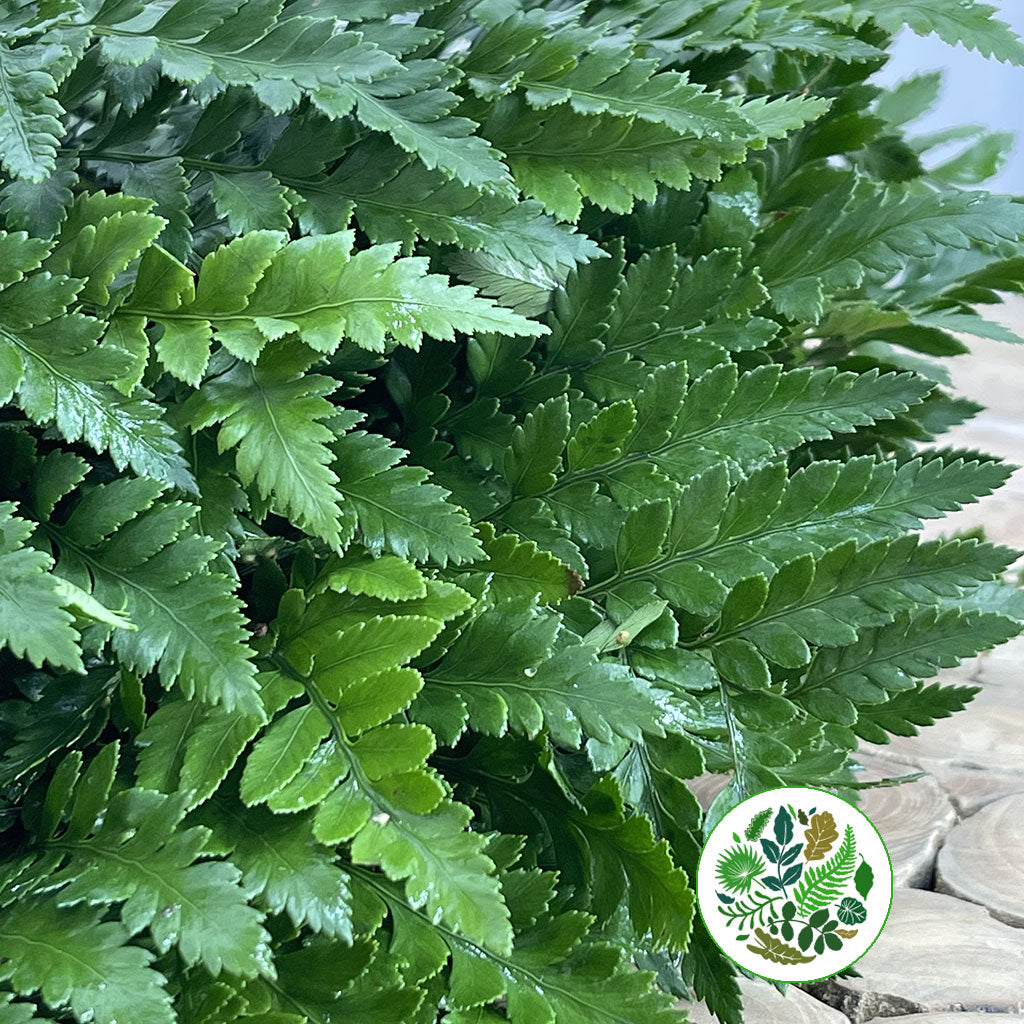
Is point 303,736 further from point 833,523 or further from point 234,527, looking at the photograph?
point 833,523

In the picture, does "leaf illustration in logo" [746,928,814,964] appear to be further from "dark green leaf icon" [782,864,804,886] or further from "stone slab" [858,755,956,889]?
"stone slab" [858,755,956,889]

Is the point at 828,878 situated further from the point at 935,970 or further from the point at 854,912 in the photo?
the point at 935,970

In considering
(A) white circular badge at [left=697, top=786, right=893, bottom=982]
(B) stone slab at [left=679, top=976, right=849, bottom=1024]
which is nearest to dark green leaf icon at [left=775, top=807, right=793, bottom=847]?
(A) white circular badge at [left=697, top=786, right=893, bottom=982]

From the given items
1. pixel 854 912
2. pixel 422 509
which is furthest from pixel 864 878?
pixel 422 509

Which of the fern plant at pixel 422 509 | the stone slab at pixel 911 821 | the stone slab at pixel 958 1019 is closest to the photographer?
the fern plant at pixel 422 509

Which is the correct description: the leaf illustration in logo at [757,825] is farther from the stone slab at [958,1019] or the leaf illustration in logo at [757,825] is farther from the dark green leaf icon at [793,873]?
the stone slab at [958,1019]

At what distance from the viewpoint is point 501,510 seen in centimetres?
48

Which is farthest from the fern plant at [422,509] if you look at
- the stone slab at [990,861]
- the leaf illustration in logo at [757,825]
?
the stone slab at [990,861]

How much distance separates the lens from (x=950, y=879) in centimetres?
58

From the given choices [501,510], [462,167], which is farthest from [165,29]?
[501,510]

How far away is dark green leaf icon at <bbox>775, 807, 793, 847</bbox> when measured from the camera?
1.40 feet

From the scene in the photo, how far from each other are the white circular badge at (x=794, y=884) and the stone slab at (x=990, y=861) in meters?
0.16

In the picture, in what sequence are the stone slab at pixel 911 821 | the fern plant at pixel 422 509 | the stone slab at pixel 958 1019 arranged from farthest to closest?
→ the stone slab at pixel 911 821 → the stone slab at pixel 958 1019 → the fern plant at pixel 422 509

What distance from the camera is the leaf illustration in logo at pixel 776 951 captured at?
42 centimetres
